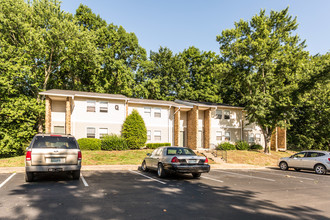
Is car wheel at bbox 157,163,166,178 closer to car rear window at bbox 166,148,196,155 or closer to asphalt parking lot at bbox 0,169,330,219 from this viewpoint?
car rear window at bbox 166,148,196,155

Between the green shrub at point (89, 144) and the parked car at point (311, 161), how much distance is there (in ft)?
53.5

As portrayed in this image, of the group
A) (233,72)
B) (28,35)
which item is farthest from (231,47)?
(28,35)

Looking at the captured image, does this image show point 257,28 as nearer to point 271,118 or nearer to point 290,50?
point 290,50

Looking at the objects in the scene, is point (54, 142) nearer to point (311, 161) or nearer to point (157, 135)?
point (311, 161)

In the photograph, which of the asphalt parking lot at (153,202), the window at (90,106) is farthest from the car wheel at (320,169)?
the window at (90,106)

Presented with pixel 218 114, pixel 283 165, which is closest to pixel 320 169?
pixel 283 165

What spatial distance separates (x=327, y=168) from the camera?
14945 mm

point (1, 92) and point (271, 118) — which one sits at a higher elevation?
point (1, 92)

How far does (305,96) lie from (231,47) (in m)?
10.2

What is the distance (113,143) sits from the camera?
75.1 ft

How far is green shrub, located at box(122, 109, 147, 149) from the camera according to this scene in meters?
24.0

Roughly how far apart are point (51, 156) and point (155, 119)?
18742 mm

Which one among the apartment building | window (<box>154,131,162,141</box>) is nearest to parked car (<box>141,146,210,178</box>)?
the apartment building

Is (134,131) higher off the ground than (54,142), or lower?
lower
